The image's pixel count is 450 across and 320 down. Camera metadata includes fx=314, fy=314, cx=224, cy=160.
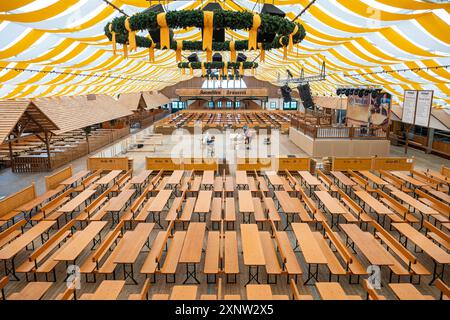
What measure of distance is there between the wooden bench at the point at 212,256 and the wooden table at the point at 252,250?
54 centimetres

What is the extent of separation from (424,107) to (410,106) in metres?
1.00

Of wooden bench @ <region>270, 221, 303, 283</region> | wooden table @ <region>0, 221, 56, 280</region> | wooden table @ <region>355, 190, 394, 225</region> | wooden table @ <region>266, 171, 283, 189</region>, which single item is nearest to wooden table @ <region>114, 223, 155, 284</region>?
wooden table @ <region>0, 221, 56, 280</region>

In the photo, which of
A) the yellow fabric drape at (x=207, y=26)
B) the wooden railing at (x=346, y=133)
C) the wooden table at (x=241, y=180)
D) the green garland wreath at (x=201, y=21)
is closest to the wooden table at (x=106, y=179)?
the wooden table at (x=241, y=180)

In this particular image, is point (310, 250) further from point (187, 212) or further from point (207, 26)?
point (207, 26)

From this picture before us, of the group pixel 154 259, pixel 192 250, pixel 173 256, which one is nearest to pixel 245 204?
pixel 192 250

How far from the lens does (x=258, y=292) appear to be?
4.97 metres

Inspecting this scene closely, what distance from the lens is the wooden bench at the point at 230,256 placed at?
18.9ft

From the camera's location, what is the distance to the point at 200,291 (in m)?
5.86

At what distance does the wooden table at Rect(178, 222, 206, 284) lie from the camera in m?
5.90

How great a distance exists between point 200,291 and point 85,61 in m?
13.5

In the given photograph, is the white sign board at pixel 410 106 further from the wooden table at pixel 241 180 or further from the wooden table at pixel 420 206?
the wooden table at pixel 241 180
